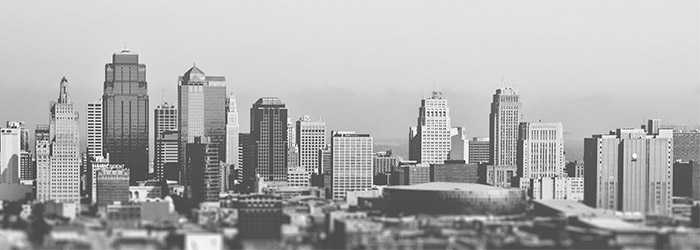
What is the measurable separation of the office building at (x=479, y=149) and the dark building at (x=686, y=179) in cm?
2160

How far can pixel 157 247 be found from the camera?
49.6 m

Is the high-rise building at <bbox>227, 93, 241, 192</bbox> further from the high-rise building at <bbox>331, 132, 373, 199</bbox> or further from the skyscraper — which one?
the high-rise building at <bbox>331, 132, 373, 199</bbox>

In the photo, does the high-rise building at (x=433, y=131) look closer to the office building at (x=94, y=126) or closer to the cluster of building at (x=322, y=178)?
the cluster of building at (x=322, y=178)

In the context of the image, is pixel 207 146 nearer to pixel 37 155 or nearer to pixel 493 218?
pixel 37 155

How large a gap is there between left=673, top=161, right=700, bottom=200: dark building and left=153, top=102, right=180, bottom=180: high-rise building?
93.6 ft

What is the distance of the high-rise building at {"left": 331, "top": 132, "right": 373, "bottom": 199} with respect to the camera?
8838cm

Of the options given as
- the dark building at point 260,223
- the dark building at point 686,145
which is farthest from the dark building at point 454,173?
the dark building at point 260,223

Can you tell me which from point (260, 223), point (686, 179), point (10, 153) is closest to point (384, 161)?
point (10, 153)

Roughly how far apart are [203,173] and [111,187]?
6.47m

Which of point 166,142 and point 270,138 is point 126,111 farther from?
point 270,138

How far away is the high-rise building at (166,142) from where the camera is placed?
97.9m

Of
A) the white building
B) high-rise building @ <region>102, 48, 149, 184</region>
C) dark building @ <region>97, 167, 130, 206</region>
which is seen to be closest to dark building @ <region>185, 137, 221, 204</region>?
dark building @ <region>97, 167, 130, 206</region>

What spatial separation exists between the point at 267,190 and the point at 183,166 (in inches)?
269

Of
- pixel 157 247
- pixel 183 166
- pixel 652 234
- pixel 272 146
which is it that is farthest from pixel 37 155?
pixel 652 234
